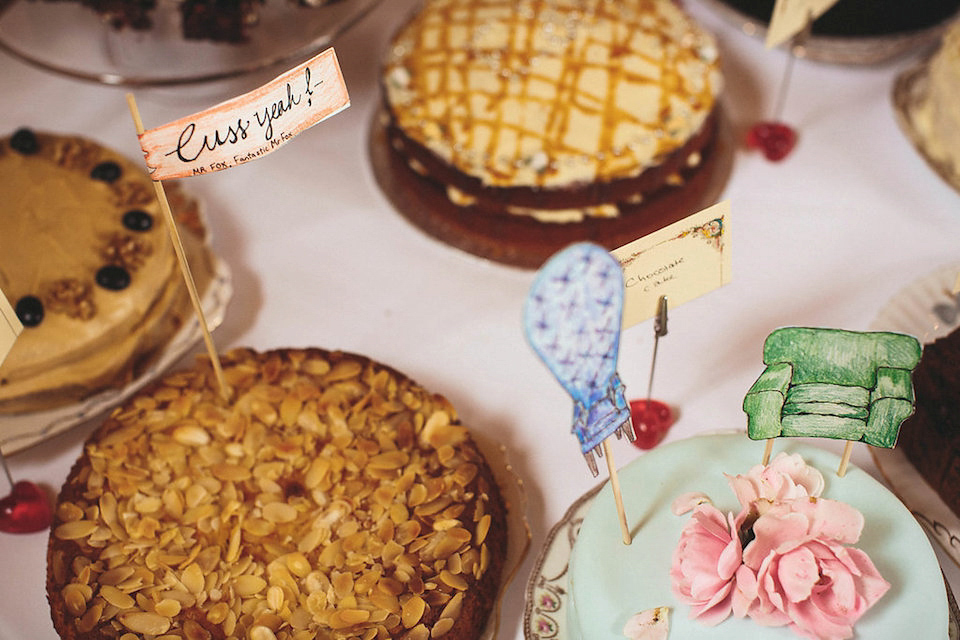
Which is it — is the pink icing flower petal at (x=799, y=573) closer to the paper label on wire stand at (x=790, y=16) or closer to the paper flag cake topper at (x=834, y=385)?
the paper flag cake topper at (x=834, y=385)

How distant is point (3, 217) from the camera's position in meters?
1.49

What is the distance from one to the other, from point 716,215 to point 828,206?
749mm

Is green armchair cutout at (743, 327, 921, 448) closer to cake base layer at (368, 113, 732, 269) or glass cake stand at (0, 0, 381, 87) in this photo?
cake base layer at (368, 113, 732, 269)

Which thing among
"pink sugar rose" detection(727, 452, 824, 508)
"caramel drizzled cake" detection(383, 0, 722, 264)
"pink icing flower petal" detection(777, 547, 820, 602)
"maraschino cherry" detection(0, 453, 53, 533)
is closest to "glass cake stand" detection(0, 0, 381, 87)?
"caramel drizzled cake" detection(383, 0, 722, 264)

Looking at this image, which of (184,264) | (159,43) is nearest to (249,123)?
(184,264)

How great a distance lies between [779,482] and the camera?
1048mm

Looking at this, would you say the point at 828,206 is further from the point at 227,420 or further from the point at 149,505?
the point at 149,505

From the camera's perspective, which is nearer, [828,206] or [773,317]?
[773,317]

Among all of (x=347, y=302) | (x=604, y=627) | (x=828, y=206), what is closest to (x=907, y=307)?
(x=828, y=206)

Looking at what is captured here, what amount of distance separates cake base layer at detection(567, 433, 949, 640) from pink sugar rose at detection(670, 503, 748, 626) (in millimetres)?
19

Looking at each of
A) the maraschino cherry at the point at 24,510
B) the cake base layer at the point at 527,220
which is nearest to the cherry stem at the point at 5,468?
the maraschino cherry at the point at 24,510

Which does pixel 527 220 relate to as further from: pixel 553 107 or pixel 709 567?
pixel 709 567

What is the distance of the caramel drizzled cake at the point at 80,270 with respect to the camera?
1.38 m

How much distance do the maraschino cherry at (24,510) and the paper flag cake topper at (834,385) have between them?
98 centimetres
